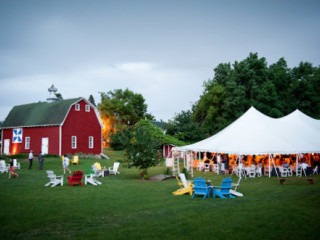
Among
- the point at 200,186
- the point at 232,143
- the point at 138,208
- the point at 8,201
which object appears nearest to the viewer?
the point at 138,208

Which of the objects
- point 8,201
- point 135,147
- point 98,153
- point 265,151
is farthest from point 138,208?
point 98,153

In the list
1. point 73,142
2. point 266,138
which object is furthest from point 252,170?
point 73,142

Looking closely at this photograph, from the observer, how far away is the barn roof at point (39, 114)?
3425 centimetres

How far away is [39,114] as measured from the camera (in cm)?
3644

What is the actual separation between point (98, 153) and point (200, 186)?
87.9ft

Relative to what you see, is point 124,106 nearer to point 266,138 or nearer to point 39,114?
point 39,114

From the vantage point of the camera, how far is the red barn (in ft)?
111

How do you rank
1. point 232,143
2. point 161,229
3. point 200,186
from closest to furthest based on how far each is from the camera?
1. point 161,229
2. point 200,186
3. point 232,143

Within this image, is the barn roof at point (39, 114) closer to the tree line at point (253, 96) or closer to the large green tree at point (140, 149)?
the tree line at point (253, 96)

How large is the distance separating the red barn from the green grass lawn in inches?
818

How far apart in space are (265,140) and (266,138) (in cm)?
36

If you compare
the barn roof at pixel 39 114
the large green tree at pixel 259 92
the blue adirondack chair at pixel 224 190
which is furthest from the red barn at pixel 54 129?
the blue adirondack chair at pixel 224 190

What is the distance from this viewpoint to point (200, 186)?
1225 cm

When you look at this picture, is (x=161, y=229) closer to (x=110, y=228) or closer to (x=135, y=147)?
(x=110, y=228)
